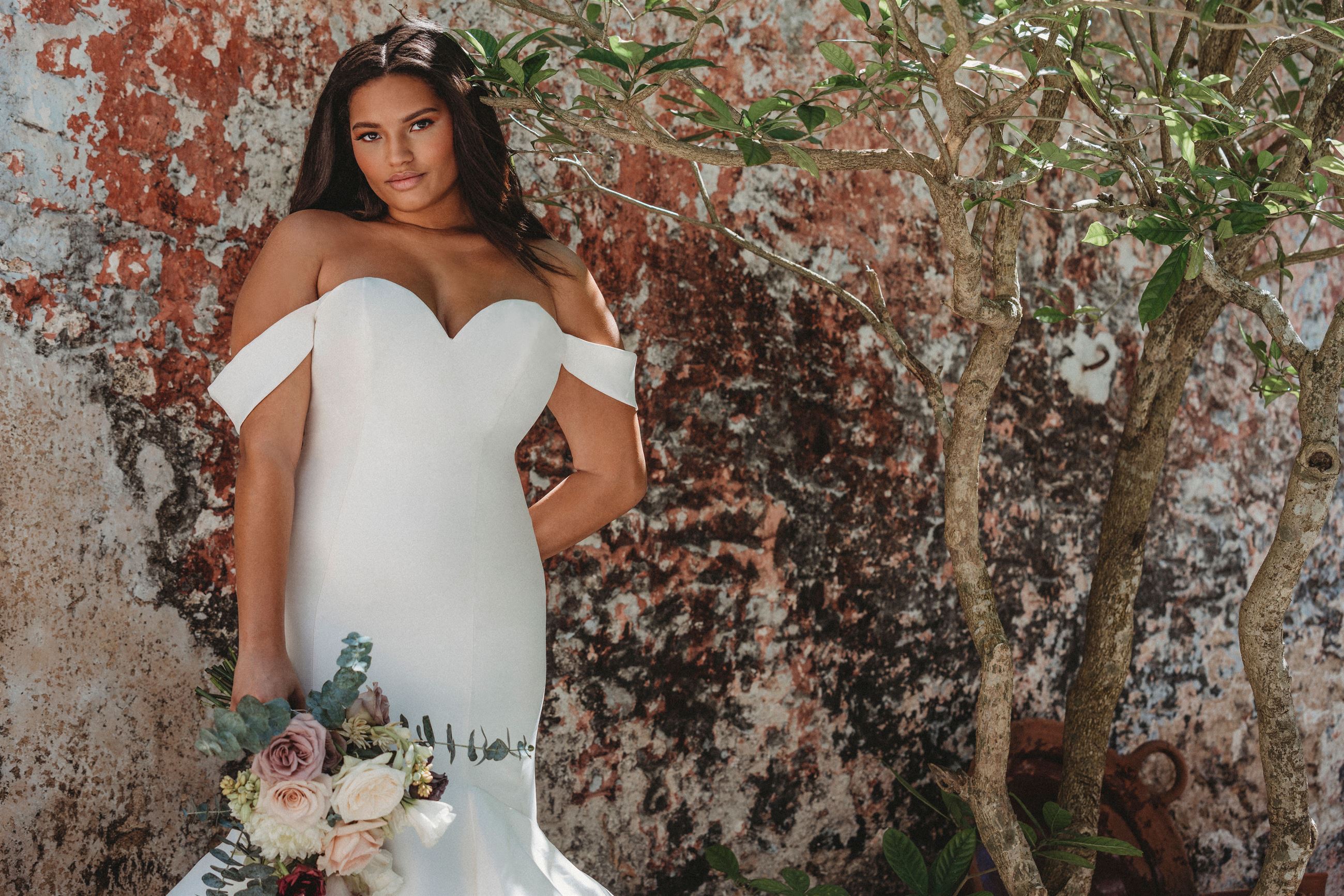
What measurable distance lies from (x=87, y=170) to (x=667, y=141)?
1.17m

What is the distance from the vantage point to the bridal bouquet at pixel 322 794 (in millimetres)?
1490

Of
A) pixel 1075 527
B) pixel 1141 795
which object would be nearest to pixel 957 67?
pixel 1075 527

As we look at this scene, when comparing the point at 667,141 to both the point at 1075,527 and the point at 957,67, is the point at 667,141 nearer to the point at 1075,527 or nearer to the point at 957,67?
the point at 957,67

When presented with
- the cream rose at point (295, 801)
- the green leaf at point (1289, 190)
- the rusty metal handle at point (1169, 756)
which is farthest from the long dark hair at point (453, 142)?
the rusty metal handle at point (1169, 756)

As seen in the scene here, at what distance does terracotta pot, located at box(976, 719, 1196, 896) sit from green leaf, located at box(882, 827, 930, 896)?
1.95 feet

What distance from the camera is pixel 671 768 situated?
2766mm

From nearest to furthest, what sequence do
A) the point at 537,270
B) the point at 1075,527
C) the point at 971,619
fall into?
1. the point at 537,270
2. the point at 971,619
3. the point at 1075,527

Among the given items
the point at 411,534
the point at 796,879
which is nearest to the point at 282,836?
the point at 411,534

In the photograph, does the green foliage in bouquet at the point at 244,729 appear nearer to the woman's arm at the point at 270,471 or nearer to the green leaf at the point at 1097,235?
the woman's arm at the point at 270,471

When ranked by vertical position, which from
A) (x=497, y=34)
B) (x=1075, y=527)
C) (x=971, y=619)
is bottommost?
(x=1075, y=527)

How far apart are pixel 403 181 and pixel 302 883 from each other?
3.80 ft

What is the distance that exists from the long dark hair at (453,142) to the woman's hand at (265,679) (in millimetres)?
806

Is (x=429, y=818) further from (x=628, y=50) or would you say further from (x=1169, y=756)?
(x=1169, y=756)

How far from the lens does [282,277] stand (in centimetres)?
183
